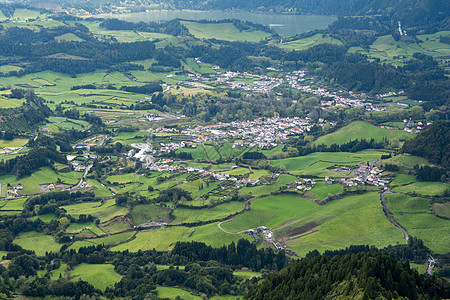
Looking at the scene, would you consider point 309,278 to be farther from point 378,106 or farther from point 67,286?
point 378,106

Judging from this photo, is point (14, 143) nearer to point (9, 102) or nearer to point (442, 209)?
point (9, 102)

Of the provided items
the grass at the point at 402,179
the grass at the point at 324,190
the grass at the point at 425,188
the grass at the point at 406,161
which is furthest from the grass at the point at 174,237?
the grass at the point at 406,161

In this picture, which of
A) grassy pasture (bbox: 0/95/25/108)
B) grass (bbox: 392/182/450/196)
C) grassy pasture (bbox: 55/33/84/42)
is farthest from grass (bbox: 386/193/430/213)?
grassy pasture (bbox: 55/33/84/42)

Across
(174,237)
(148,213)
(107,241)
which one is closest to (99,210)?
(148,213)

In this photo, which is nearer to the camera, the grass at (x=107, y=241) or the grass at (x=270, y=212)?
the grass at (x=107, y=241)

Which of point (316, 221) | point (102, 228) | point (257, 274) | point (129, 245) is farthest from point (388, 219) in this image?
point (102, 228)

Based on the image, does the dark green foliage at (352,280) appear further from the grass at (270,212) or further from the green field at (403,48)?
the green field at (403,48)
